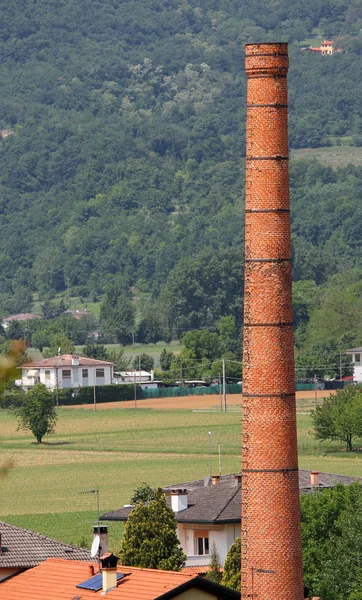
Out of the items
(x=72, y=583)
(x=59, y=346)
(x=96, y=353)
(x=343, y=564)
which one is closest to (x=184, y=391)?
(x=96, y=353)

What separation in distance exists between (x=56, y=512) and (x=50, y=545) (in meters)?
33.0

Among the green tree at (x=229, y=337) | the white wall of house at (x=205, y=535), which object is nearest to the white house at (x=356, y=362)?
the green tree at (x=229, y=337)

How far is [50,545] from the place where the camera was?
3819cm

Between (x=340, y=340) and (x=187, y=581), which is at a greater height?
(x=340, y=340)

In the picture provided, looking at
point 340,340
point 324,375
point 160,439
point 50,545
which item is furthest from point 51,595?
point 340,340

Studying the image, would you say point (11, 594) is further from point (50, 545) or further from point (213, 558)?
point (213, 558)

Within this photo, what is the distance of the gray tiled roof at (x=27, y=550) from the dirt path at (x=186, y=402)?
280ft

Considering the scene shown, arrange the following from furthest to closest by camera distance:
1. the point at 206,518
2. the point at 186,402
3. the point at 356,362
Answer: the point at 356,362 → the point at 186,402 → the point at 206,518

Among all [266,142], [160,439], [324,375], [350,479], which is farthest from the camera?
[324,375]

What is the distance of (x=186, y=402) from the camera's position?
433 ft

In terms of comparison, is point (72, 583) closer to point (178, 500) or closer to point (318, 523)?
point (318, 523)

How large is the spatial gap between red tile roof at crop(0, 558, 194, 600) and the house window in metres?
13.1

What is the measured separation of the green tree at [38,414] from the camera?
103062 millimetres

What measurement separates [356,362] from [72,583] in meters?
119
